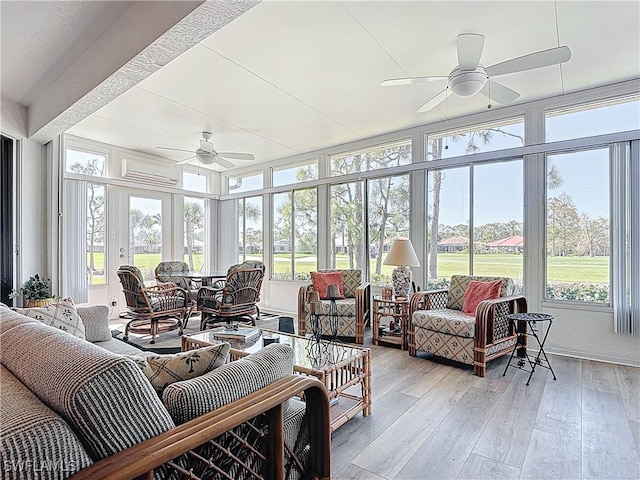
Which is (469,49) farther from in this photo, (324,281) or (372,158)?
(324,281)

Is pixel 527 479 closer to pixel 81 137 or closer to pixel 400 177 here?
pixel 400 177

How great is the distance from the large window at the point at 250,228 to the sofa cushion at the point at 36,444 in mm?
5987

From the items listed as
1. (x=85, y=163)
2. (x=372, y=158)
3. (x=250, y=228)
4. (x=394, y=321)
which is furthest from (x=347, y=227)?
(x=85, y=163)

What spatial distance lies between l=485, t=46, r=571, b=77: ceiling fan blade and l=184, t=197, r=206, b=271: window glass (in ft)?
18.8

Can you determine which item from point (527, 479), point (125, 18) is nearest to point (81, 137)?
point (125, 18)

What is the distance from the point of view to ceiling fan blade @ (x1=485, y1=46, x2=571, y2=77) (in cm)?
231

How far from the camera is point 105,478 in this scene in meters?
0.72

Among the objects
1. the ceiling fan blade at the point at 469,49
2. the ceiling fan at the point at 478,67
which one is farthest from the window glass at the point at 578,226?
the ceiling fan blade at the point at 469,49

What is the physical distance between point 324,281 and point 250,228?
280 centimetres

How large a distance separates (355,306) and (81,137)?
15.4 feet

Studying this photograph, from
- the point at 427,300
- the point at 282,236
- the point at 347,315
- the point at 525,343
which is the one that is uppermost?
the point at 282,236

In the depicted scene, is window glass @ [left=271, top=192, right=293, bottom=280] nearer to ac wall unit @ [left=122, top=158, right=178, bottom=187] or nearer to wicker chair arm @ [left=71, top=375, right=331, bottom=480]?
ac wall unit @ [left=122, top=158, right=178, bottom=187]

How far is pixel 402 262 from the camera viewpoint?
13.3 ft

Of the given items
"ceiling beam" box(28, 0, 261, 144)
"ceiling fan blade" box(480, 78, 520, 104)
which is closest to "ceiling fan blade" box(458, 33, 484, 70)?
"ceiling fan blade" box(480, 78, 520, 104)
